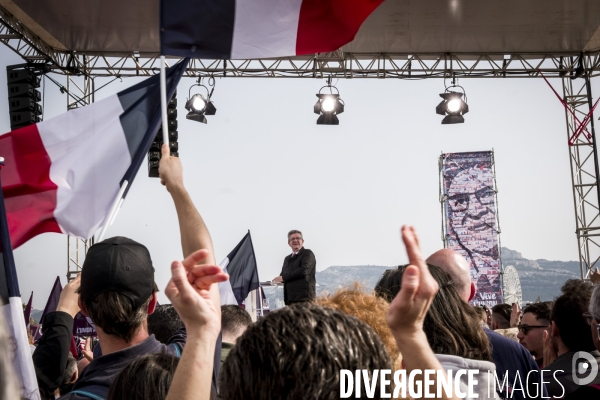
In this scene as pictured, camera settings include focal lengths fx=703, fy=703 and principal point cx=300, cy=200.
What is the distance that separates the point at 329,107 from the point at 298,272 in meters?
5.04

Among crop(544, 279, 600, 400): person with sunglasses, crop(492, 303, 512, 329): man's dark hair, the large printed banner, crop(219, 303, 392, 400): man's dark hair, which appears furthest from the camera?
the large printed banner

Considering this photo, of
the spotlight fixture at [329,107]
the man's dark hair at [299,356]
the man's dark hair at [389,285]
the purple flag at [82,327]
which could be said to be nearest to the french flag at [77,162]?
the man's dark hair at [389,285]

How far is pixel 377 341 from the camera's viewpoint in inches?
45.5

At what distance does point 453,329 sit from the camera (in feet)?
7.42

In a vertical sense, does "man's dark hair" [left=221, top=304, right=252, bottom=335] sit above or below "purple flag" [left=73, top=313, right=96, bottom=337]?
above

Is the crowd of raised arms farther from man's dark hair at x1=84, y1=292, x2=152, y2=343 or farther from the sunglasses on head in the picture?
the sunglasses on head

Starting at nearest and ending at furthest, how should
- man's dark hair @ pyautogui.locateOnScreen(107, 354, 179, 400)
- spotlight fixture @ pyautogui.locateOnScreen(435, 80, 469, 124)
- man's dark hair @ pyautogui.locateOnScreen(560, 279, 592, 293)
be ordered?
man's dark hair @ pyautogui.locateOnScreen(107, 354, 179, 400), man's dark hair @ pyautogui.locateOnScreen(560, 279, 592, 293), spotlight fixture @ pyautogui.locateOnScreen(435, 80, 469, 124)

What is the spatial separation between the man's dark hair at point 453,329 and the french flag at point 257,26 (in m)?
1.70

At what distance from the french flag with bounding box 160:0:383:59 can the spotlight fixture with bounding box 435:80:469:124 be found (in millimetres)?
9189

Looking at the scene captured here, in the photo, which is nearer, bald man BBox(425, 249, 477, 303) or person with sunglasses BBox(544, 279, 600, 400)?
person with sunglasses BBox(544, 279, 600, 400)

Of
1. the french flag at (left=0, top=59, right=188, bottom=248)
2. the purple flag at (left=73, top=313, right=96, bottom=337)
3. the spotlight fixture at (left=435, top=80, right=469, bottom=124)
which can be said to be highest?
the spotlight fixture at (left=435, top=80, right=469, bottom=124)

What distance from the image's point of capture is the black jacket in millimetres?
8102

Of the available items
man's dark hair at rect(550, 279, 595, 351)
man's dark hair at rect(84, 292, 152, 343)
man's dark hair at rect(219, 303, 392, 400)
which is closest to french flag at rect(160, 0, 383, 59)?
man's dark hair at rect(84, 292, 152, 343)

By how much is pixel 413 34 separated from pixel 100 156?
8.63 metres
